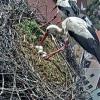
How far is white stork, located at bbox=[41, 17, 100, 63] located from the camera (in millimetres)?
4986

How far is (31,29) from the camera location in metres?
5.22

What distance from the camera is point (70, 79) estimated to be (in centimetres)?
471

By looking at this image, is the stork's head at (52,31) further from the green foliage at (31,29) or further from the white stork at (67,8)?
the white stork at (67,8)

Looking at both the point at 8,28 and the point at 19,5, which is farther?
the point at 19,5

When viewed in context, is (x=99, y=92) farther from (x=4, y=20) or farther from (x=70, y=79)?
(x=4, y=20)

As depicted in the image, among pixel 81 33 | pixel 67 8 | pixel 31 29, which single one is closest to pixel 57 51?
pixel 81 33

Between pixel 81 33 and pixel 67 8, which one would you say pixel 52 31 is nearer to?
pixel 81 33

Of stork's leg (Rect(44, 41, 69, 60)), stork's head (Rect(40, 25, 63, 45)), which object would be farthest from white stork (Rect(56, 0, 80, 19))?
stork's leg (Rect(44, 41, 69, 60))

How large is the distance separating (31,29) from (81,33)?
538 mm

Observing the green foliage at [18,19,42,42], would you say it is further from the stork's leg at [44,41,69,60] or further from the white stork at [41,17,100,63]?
the stork's leg at [44,41,69,60]

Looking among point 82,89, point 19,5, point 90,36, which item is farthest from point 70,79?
point 19,5

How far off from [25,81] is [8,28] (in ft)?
2.30

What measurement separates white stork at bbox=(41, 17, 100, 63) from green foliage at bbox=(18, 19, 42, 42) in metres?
0.13

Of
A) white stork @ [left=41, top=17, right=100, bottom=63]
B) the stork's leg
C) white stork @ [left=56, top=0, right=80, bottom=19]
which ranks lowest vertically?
the stork's leg
